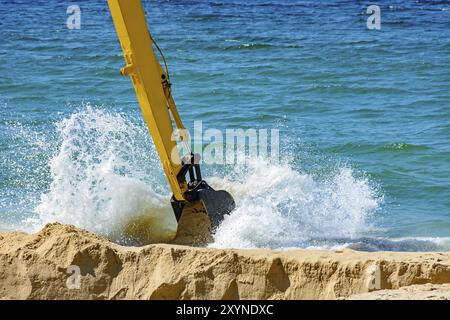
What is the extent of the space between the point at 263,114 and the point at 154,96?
6.68 metres

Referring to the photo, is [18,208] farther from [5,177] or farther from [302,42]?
[302,42]

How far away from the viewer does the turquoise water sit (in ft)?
32.9

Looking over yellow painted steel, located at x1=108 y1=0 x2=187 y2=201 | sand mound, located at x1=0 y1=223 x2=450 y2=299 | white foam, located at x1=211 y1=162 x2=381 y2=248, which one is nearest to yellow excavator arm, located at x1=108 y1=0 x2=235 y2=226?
yellow painted steel, located at x1=108 y1=0 x2=187 y2=201

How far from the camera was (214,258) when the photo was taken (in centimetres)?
719

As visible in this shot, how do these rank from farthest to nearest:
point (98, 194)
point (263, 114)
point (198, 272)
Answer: point (263, 114), point (98, 194), point (198, 272)

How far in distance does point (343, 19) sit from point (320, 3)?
278 cm

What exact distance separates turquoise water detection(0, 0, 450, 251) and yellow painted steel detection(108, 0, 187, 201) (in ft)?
3.64

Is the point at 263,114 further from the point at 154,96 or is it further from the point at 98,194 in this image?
the point at 154,96

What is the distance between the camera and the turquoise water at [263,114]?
1002cm

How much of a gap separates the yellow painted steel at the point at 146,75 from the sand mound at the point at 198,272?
1.55 meters

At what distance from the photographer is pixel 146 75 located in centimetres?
857

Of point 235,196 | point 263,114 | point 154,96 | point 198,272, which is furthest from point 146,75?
point 263,114

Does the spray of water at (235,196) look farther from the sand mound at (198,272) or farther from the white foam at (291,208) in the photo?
the sand mound at (198,272)

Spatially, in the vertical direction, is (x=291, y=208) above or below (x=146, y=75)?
below
